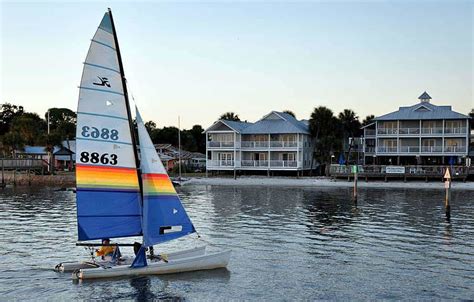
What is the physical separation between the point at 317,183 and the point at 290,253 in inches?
1539

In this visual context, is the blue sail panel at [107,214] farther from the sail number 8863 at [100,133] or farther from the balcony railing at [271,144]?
the balcony railing at [271,144]

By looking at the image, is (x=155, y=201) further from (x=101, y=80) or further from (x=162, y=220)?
(x=101, y=80)

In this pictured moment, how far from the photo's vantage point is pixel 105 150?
15.8 meters

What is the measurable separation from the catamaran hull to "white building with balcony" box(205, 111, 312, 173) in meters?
50.7

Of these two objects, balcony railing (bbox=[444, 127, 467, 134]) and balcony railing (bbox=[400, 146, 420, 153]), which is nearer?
balcony railing (bbox=[444, 127, 467, 134])

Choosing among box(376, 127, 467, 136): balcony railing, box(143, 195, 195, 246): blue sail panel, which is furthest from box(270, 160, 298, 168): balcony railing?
box(143, 195, 195, 246): blue sail panel

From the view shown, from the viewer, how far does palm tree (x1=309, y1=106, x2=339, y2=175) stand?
69.1 metres

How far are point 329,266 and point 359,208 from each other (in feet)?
62.9

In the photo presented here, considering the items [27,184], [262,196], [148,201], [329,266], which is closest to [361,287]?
[329,266]

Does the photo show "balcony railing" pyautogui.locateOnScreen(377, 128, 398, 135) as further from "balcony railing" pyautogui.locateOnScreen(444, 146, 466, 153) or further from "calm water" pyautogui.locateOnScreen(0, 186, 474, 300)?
"calm water" pyautogui.locateOnScreen(0, 186, 474, 300)

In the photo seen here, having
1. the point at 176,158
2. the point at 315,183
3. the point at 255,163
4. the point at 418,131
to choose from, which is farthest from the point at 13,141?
the point at 418,131

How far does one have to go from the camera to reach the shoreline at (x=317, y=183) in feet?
182

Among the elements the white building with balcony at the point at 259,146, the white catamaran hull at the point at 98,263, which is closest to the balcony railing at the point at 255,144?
the white building with balcony at the point at 259,146

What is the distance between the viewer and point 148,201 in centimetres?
1658
